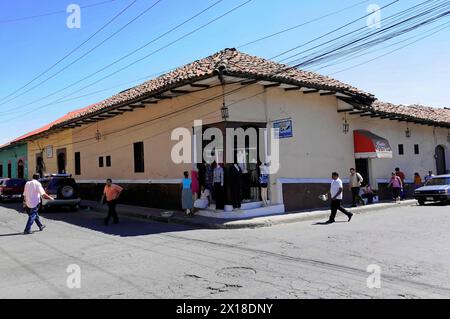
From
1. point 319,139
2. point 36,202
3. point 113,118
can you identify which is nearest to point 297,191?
point 319,139

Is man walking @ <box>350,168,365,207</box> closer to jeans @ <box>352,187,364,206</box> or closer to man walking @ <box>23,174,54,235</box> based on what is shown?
jeans @ <box>352,187,364,206</box>

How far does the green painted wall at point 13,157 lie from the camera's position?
34384 mm

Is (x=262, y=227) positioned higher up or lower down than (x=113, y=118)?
A: lower down

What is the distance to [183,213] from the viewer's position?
1511cm

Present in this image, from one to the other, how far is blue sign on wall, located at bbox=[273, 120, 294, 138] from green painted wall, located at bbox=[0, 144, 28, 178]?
25.9 metres

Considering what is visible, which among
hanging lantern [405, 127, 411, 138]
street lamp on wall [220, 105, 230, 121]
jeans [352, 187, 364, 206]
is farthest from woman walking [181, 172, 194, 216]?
hanging lantern [405, 127, 411, 138]

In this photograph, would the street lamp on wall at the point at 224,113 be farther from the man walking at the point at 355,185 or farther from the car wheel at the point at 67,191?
the car wheel at the point at 67,191

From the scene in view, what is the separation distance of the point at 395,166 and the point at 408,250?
14.3 meters

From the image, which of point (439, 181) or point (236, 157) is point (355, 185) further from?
point (236, 157)

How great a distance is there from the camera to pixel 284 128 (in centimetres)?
1458

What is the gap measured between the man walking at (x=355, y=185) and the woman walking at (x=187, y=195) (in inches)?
263

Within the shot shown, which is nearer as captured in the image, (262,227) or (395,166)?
(262,227)
